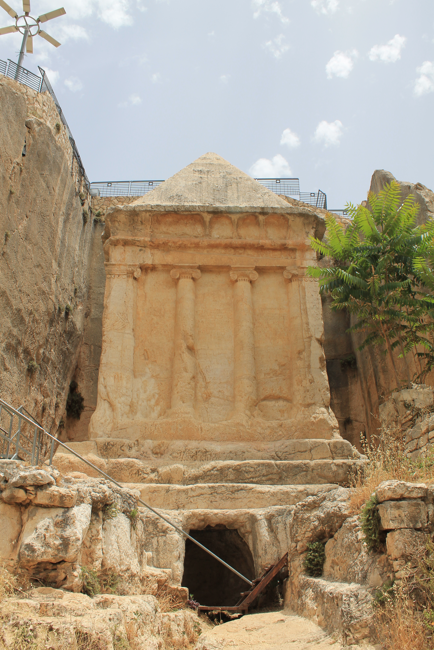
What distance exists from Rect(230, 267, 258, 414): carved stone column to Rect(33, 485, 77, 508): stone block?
5293 mm

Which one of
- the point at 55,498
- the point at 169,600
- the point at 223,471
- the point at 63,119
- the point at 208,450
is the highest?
the point at 63,119

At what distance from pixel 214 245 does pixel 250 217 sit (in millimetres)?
992

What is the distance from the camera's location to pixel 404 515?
4898 millimetres

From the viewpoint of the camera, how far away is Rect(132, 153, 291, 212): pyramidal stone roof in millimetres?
12297

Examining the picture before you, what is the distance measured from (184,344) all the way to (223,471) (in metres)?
2.86

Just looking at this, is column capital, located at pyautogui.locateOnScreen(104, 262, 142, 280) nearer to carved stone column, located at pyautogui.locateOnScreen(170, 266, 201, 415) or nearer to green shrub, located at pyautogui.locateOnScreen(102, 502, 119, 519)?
carved stone column, located at pyautogui.locateOnScreen(170, 266, 201, 415)

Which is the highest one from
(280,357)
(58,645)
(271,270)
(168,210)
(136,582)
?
(168,210)

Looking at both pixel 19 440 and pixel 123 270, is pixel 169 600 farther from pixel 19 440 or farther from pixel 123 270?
pixel 123 270

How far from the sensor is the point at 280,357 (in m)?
11.0

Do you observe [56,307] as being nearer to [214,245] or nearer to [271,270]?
[214,245]

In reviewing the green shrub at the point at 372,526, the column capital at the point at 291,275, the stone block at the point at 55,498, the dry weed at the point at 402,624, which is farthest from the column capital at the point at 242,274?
the dry weed at the point at 402,624

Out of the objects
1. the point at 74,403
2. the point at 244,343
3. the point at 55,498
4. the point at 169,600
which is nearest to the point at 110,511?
the point at 55,498

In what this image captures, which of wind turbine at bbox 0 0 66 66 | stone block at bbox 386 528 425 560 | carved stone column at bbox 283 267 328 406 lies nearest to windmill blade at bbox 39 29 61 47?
wind turbine at bbox 0 0 66 66

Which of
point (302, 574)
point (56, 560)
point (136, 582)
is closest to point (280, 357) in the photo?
point (302, 574)
